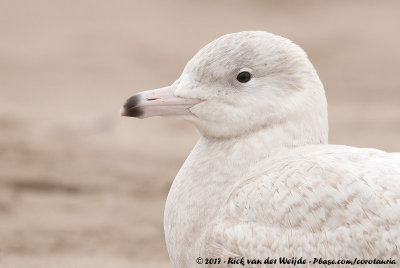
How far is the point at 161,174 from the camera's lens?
729 centimetres

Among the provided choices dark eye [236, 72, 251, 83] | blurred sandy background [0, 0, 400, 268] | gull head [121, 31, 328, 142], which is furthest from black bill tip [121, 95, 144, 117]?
blurred sandy background [0, 0, 400, 268]

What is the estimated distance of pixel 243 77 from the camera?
3777 mm

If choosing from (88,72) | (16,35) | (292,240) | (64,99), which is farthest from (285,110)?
(16,35)

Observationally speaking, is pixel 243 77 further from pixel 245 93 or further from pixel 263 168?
pixel 263 168

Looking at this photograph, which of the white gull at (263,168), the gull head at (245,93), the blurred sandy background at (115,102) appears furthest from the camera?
the blurred sandy background at (115,102)

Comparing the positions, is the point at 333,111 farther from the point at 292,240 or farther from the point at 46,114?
the point at 292,240

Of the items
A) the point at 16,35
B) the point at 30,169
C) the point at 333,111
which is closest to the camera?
the point at 30,169

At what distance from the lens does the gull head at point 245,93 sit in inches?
147

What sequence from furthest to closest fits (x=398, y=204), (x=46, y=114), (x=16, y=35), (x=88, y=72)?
(x=16, y=35), (x=88, y=72), (x=46, y=114), (x=398, y=204)

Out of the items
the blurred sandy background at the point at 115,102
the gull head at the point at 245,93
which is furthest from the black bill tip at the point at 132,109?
the blurred sandy background at the point at 115,102

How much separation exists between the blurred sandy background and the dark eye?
2062mm

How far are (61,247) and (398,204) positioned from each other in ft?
10.1

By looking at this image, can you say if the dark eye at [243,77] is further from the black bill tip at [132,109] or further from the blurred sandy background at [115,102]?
the blurred sandy background at [115,102]

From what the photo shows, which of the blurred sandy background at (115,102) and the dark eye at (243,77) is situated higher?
→ the dark eye at (243,77)
